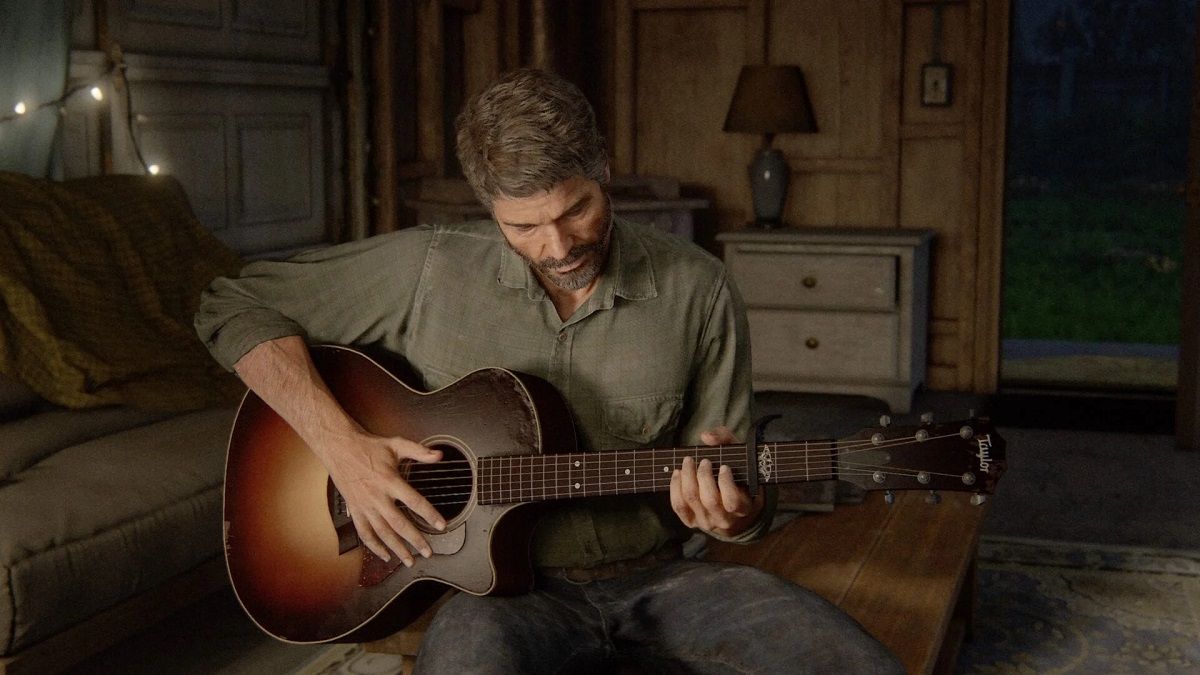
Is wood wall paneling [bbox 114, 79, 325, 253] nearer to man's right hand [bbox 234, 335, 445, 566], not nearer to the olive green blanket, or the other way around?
the olive green blanket

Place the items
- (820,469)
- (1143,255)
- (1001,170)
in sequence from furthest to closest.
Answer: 1. (1143,255)
2. (1001,170)
3. (820,469)

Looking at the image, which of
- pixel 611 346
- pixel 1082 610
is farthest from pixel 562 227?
pixel 1082 610

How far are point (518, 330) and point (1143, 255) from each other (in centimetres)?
808

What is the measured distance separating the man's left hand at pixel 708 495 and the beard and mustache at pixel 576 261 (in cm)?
28

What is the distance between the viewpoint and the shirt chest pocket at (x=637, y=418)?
1.84 m

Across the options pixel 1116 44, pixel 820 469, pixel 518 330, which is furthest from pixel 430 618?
pixel 1116 44

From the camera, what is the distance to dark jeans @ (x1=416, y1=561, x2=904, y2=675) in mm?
1568

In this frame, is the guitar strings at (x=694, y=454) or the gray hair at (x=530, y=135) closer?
the guitar strings at (x=694, y=454)

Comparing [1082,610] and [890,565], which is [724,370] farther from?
[1082,610]

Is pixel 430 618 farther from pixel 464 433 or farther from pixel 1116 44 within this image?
pixel 1116 44

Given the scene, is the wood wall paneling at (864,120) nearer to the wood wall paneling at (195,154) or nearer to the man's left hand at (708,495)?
the wood wall paneling at (195,154)

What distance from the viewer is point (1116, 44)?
9.47 metres

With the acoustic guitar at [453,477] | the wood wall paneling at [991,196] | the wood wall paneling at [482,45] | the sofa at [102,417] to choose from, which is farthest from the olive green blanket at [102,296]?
the wood wall paneling at [991,196]

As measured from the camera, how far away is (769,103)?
4988 millimetres
